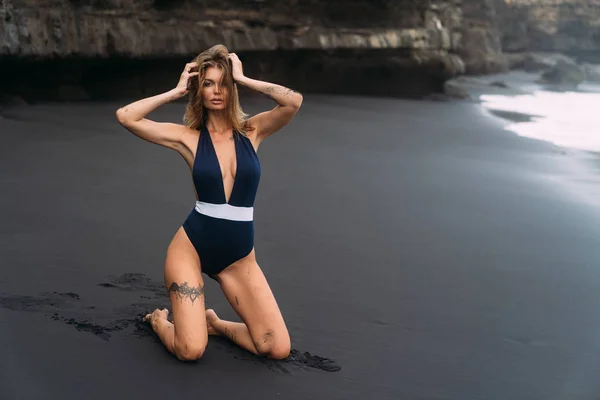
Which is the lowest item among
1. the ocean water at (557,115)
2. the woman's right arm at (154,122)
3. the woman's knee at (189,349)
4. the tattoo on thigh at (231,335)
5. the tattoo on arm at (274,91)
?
the ocean water at (557,115)

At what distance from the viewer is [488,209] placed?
8.06 m

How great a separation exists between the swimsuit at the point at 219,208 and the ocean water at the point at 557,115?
10244mm

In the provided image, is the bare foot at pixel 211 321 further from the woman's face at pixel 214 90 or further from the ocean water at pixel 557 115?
the ocean water at pixel 557 115

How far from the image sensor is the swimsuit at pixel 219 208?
13.4ft

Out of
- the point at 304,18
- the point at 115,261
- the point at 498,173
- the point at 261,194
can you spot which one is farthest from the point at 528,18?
the point at 115,261

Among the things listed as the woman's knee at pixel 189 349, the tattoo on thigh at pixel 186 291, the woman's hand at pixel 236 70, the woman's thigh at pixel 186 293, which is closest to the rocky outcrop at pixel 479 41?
the woman's hand at pixel 236 70

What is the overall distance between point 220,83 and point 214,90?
0.05 metres

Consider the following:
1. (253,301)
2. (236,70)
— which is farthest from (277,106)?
(253,301)

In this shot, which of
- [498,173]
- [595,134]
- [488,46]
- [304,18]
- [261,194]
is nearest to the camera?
[261,194]

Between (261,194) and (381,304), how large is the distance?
120 inches

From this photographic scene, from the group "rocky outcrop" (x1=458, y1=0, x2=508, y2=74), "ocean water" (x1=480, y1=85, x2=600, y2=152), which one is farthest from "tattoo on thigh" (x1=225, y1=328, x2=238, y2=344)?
"rocky outcrop" (x1=458, y1=0, x2=508, y2=74)

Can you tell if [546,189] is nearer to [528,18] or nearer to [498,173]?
[498,173]

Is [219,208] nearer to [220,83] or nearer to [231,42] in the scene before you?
[220,83]

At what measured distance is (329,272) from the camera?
569 cm
